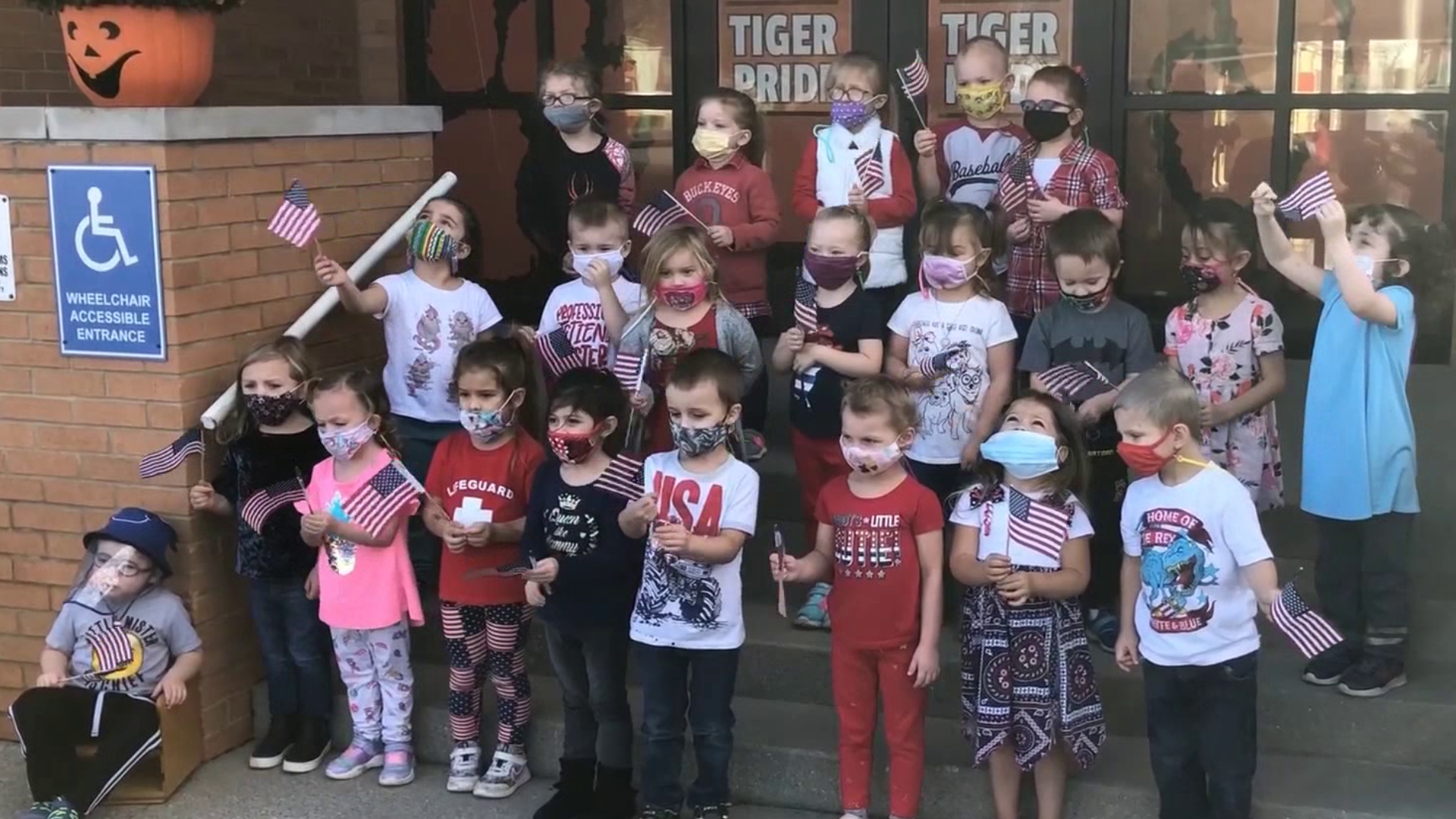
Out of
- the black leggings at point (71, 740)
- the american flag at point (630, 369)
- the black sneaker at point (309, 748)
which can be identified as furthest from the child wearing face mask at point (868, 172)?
the black leggings at point (71, 740)

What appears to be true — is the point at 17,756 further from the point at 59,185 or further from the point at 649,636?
the point at 649,636

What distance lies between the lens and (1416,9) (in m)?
6.67

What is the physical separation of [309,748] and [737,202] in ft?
7.34

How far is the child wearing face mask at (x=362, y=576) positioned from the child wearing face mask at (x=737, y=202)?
4.02 ft

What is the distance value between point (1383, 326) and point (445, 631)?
9.19 ft

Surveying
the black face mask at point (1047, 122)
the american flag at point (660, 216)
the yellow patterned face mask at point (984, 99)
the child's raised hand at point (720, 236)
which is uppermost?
the yellow patterned face mask at point (984, 99)

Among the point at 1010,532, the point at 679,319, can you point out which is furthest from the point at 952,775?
the point at 679,319

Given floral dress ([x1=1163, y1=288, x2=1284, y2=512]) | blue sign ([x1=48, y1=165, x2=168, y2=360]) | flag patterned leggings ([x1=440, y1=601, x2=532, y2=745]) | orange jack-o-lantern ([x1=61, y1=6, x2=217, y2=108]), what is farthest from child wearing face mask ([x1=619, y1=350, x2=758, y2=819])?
orange jack-o-lantern ([x1=61, y1=6, x2=217, y2=108])

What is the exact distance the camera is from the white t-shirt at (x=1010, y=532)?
4.00m

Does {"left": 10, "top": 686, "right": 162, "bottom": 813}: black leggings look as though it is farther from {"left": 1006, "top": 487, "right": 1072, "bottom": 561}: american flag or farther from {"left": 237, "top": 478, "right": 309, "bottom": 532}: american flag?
{"left": 1006, "top": 487, "right": 1072, "bottom": 561}: american flag

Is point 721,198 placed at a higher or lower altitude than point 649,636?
higher

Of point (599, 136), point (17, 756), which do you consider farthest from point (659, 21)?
point (17, 756)

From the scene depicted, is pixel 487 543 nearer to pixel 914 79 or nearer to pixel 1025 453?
pixel 1025 453

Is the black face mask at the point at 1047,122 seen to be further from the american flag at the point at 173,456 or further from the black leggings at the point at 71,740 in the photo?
the black leggings at the point at 71,740
